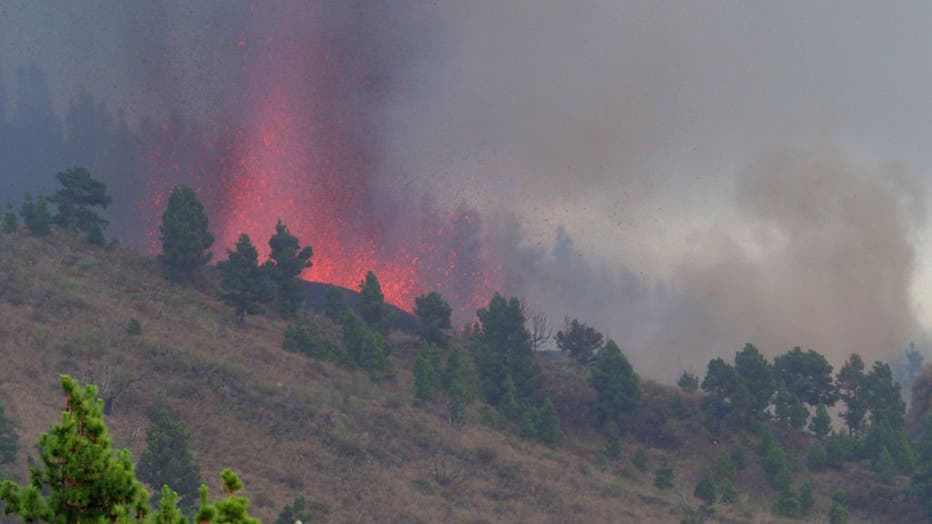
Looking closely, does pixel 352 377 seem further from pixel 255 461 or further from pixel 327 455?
pixel 255 461

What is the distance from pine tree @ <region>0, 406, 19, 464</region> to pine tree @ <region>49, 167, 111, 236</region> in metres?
39.9

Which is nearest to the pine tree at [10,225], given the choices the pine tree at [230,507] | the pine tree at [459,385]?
the pine tree at [459,385]

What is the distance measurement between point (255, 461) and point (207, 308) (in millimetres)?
25372

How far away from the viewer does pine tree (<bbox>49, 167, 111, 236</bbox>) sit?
67375mm

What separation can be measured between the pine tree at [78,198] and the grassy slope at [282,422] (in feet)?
17.8

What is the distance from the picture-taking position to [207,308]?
61562 mm

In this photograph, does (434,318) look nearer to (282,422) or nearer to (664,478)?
(664,478)

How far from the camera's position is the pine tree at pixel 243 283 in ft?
202

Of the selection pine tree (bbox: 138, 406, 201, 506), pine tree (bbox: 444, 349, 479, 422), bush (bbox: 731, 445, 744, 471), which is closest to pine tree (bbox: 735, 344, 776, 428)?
bush (bbox: 731, 445, 744, 471)

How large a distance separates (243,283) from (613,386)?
1237 inches

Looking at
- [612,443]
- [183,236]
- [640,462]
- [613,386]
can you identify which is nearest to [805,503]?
[640,462]

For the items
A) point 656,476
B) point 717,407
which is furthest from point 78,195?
point 717,407

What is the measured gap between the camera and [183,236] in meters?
65.1

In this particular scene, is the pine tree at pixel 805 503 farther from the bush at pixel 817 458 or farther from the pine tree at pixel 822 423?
the pine tree at pixel 822 423
